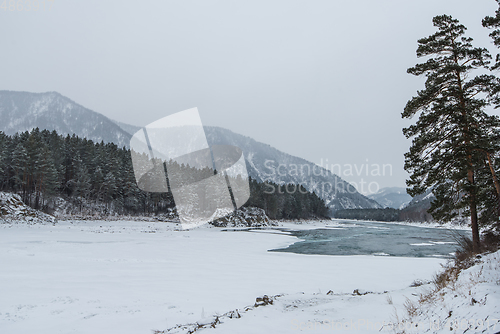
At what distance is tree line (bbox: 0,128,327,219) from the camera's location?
46562mm

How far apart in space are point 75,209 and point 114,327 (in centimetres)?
5887

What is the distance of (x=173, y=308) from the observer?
735 cm

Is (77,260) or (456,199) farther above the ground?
(456,199)

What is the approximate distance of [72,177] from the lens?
6166 centimetres

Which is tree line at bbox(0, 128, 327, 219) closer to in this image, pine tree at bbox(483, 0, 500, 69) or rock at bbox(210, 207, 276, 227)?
rock at bbox(210, 207, 276, 227)

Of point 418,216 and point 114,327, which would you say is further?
point 418,216

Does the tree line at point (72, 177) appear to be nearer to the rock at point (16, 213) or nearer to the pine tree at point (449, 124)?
the rock at point (16, 213)

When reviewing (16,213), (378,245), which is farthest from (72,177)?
(378,245)

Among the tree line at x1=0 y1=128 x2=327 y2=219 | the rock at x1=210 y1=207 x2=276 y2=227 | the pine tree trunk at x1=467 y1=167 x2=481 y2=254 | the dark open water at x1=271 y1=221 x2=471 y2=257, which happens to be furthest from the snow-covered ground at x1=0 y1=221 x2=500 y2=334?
the rock at x1=210 y1=207 x2=276 y2=227

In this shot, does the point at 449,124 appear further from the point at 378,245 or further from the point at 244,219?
the point at 244,219

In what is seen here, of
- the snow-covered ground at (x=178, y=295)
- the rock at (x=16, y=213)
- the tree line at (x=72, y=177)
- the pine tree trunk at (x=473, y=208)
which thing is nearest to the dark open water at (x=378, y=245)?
the pine tree trunk at (x=473, y=208)

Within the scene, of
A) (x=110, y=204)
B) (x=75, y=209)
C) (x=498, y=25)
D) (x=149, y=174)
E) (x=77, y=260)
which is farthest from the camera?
(x=149, y=174)

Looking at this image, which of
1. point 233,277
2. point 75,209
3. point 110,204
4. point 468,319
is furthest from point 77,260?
point 110,204

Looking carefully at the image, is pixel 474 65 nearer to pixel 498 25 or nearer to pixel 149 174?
pixel 498 25
